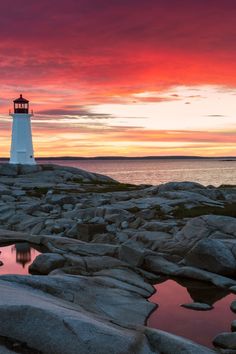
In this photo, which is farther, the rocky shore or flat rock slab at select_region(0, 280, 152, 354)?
the rocky shore

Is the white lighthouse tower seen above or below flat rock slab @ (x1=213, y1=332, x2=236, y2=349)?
above

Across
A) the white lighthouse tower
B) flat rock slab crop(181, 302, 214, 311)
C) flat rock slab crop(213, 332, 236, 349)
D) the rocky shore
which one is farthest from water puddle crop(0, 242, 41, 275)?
the white lighthouse tower

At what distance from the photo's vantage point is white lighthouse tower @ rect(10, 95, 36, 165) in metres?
77.9

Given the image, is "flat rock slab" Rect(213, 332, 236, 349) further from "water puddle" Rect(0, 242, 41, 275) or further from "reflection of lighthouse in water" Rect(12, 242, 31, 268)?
"reflection of lighthouse in water" Rect(12, 242, 31, 268)

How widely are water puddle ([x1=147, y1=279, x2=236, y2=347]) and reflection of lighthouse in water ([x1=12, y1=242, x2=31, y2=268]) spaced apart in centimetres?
929

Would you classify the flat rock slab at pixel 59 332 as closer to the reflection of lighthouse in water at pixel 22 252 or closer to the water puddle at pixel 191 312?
the water puddle at pixel 191 312

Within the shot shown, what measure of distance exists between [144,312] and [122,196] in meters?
29.4

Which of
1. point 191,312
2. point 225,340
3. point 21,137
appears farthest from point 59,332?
point 21,137

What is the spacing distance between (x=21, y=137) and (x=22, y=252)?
5019cm

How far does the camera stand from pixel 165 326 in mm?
18109

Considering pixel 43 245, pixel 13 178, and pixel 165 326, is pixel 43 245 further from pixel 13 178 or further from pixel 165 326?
pixel 13 178

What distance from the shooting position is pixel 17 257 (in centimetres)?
2969

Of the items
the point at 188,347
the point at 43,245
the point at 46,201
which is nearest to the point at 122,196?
the point at 46,201

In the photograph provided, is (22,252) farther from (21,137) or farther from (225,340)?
(21,137)
